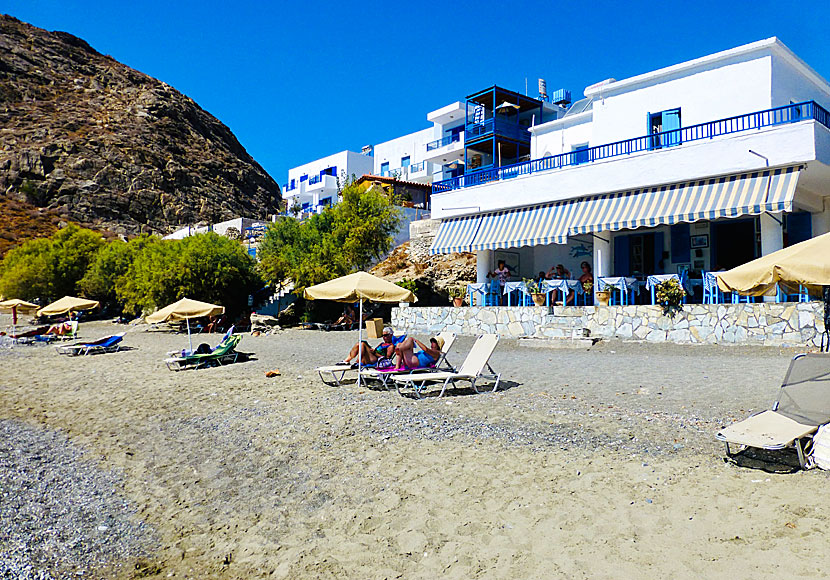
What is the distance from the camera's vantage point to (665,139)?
17688mm

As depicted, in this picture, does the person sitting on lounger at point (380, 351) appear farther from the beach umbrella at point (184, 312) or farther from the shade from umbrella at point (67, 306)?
the shade from umbrella at point (67, 306)

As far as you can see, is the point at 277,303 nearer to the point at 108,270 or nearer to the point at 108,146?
the point at 108,270

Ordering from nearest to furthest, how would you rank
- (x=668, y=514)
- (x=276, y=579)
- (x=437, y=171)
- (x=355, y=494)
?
(x=276, y=579), (x=668, y=514), (x=355, y=494), (x=437, y=171)

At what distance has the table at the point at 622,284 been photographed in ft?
51.1

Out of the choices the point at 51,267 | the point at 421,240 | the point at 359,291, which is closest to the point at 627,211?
the point at 359,291

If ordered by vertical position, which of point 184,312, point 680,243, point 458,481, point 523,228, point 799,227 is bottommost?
point 458,481

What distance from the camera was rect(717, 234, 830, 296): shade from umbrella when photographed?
5.47 meters

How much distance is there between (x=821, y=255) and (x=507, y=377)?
5.79 meters

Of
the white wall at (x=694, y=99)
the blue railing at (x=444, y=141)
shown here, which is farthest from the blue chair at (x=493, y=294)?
the blue railing at (x=444, y=141)

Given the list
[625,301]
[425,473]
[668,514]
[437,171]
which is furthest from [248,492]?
[437,171]

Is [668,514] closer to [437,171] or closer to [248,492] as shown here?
[248,492]

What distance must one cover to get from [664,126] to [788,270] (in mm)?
14134

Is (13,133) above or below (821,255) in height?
above

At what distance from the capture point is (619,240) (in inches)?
759
